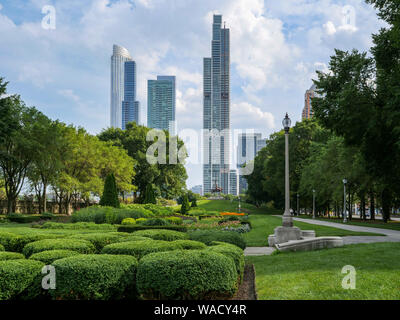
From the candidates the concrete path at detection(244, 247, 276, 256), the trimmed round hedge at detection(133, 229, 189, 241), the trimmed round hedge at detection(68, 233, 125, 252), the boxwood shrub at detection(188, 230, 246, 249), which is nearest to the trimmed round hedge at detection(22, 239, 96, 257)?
the trimmed round hedge at detection(68, 233, 125, 252)

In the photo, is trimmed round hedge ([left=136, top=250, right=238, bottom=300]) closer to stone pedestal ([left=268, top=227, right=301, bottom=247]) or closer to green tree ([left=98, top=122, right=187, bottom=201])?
stone pedestal ([left=268, top=227, right=301, bottom=247])

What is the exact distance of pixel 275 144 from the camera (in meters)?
55.5

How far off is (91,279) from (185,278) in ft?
5.39

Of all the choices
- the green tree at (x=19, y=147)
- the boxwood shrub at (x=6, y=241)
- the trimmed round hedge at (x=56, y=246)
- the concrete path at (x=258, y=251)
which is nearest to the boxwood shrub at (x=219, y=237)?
the concrete path at (x=258, y=251)

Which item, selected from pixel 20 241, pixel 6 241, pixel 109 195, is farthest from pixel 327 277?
pixel 109 195

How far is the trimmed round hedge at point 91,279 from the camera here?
18.8ft

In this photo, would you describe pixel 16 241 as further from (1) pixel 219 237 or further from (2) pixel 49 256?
(1) pixel 219 237

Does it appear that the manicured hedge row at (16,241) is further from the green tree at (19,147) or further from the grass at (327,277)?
the green tree at (19,147)

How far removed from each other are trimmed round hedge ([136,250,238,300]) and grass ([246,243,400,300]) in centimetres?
86

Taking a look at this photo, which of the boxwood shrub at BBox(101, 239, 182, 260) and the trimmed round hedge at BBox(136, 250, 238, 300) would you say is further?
the boxwood shrub at BBox(101, 239, 182, 260)

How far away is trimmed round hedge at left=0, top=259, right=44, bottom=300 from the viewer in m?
5.63

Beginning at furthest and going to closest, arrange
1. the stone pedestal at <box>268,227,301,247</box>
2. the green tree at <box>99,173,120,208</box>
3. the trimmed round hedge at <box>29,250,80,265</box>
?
1. the green tree at <box>99,173,120,208</box>
2. the stone pedestal at <box>268,227,301,247</box>
3. the trimmed round hedge at <box>29,250,80,265</box>

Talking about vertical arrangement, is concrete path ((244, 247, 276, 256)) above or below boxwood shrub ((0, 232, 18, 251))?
below

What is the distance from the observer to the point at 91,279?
5770 mm
